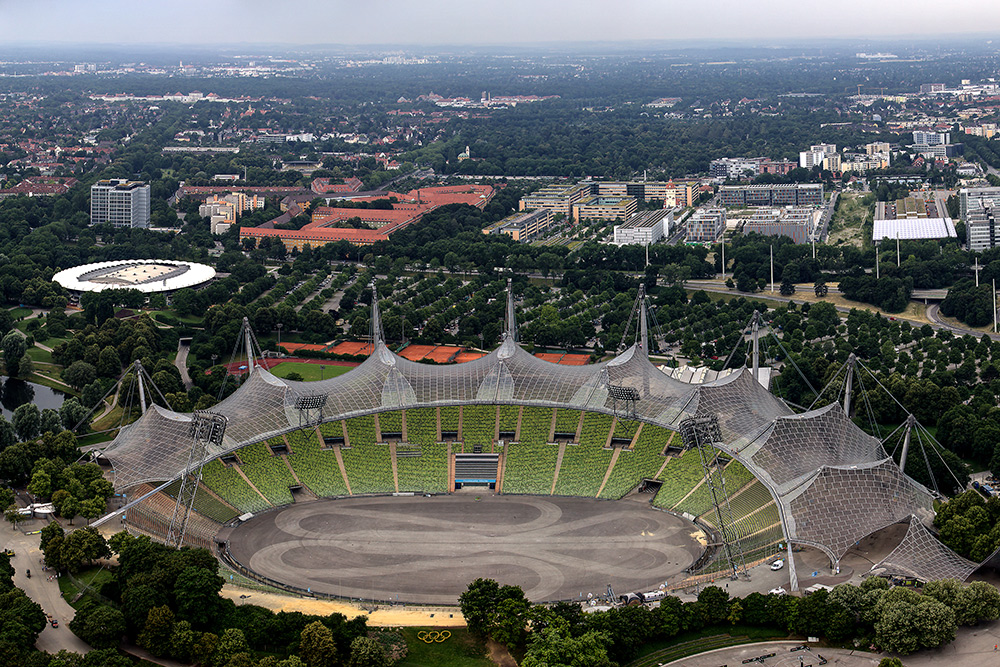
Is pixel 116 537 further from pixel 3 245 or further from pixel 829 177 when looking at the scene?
pixel 829 177

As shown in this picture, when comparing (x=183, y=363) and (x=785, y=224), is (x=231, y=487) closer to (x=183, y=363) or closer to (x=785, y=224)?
(x=183, y=363)

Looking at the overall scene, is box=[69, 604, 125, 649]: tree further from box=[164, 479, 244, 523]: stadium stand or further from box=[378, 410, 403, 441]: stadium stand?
box=[378, 410, 403, 441]: stadium stand

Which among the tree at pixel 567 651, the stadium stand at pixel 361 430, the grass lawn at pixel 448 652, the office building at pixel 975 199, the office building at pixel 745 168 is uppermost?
the office building at pixel 745 168

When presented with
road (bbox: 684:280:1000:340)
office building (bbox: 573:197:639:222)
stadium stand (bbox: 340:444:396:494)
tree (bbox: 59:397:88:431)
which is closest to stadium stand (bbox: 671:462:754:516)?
stadium stand (bbox: 340:444:396:494)

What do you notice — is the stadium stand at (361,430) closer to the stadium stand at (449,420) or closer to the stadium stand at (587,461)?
the stadium stand at (449,420)

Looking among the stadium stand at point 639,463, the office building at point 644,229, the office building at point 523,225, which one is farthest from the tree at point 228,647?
the office building at point 523,225

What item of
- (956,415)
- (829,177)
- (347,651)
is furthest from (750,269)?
(347,651)
